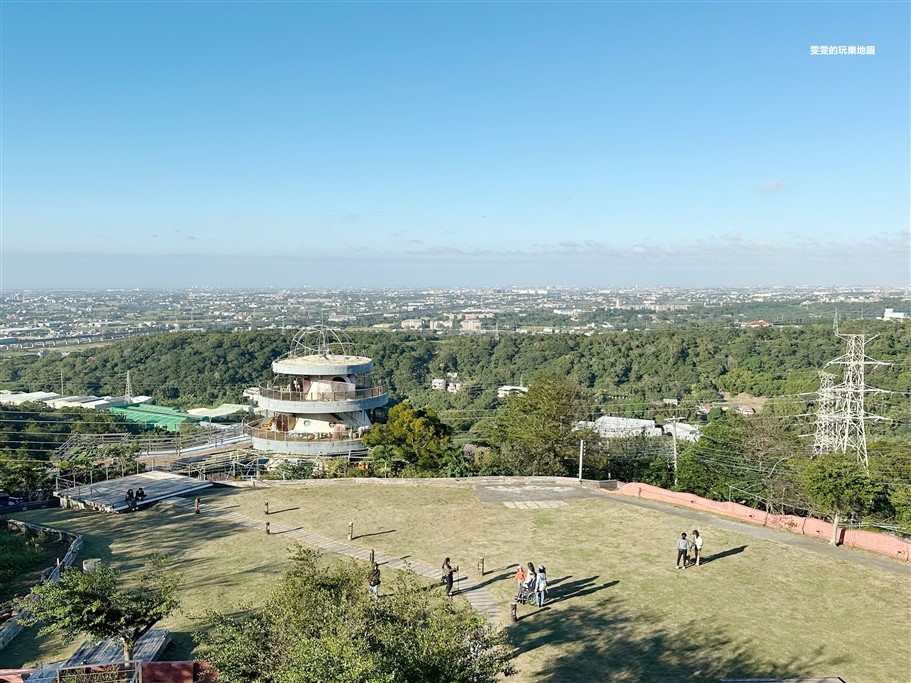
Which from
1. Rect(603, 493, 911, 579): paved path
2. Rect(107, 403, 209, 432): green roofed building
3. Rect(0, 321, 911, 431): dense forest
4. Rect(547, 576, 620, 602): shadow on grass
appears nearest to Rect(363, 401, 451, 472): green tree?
Rect(603, 493, 911, 579): paved path

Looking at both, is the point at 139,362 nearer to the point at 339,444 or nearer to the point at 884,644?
the point at 339,444

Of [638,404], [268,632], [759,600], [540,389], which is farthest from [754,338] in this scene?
[268,632]

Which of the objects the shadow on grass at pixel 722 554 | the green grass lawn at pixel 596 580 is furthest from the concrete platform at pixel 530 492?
the shadow on grass at pixel 722 554

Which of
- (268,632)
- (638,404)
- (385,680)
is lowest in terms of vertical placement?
(638,404)

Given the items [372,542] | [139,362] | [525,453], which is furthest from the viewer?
[139,362]

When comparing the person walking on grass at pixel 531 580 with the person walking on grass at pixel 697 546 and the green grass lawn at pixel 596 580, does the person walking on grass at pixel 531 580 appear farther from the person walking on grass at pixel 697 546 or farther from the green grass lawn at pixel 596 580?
the person walking on grass at pixel 697 546

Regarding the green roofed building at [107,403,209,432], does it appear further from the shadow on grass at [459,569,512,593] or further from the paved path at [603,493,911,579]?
the shadow on grass at [459,569,512,593]
